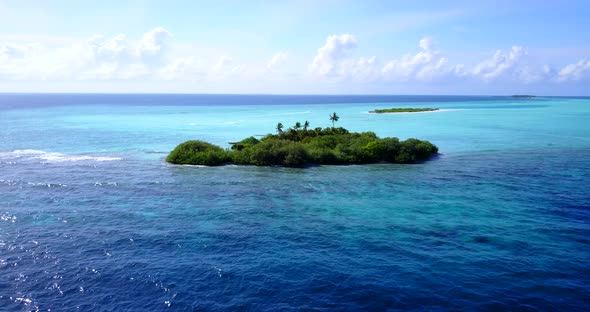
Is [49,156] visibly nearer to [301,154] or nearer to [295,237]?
[301,154]

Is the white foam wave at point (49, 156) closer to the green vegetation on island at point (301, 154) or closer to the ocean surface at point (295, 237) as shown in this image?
the ocean surface at point (295, 237)

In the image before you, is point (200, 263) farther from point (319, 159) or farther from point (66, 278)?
point (319, 159)

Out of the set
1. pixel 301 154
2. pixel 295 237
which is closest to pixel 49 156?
pixel 301 154

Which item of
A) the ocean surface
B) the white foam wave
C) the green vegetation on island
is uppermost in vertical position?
the green vegetation on island

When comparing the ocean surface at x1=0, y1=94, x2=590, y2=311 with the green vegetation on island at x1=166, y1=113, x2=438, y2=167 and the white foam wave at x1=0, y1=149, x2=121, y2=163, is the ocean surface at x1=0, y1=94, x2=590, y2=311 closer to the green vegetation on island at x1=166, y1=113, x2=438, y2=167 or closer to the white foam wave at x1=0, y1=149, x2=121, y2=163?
the green vegetation on island at x1=166, y1=113, x2=438, y2=167

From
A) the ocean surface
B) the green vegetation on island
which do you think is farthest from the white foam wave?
the green vegetation on island

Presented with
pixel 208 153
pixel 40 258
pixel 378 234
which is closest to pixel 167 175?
pixel 208 153

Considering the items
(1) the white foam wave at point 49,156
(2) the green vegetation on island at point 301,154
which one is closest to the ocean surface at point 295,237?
(2) the green vegetation on island at point 301,154

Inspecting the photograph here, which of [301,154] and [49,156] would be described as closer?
[301,154]
